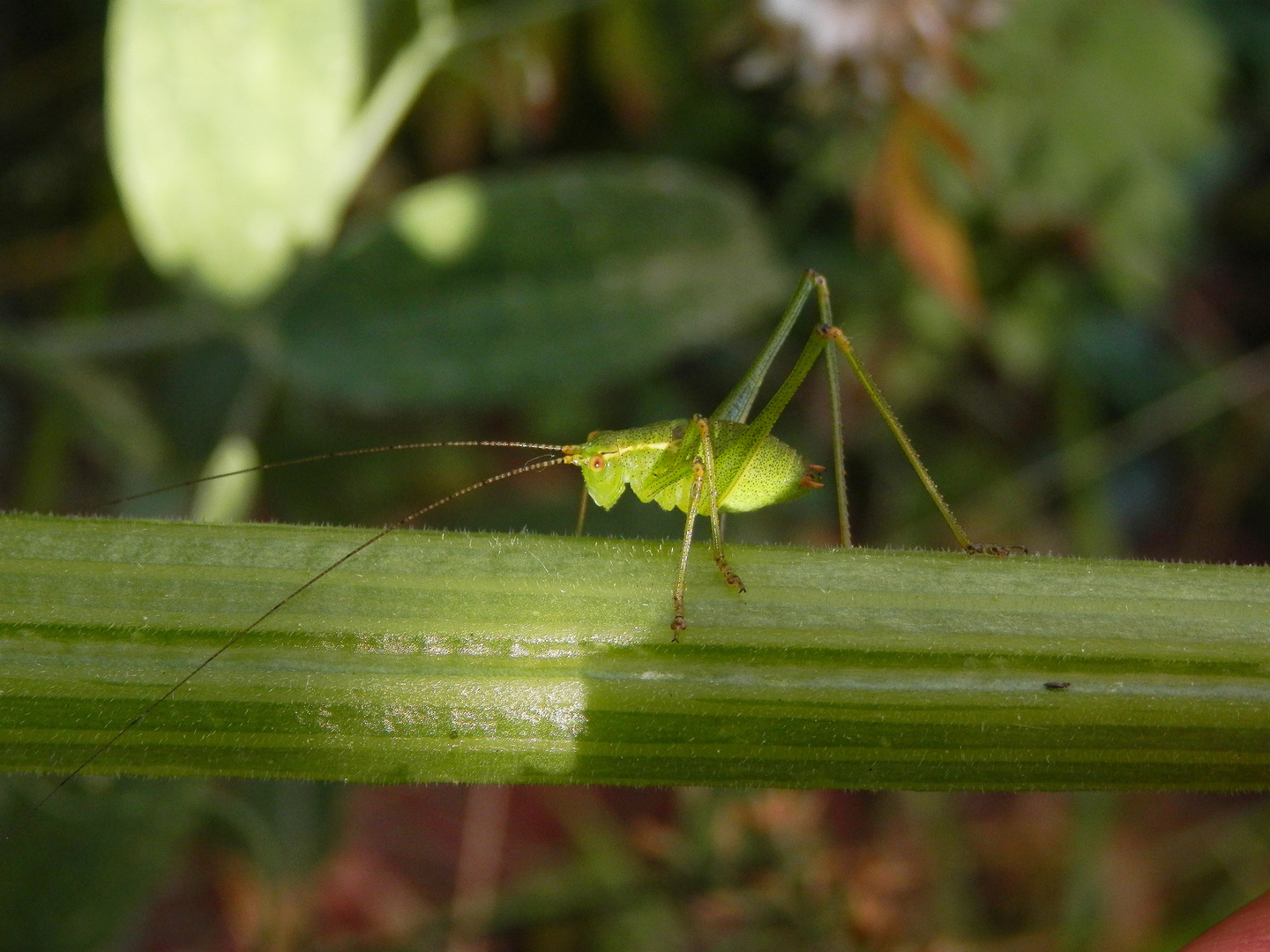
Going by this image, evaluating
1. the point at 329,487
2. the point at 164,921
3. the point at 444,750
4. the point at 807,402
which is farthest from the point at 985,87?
the point at 164,921

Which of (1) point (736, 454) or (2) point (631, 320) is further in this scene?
(2) point (631, 320)

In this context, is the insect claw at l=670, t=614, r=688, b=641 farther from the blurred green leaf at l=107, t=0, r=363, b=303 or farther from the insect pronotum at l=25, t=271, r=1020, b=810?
the blurred green leaf at l=107, t=0, r=363, b=303

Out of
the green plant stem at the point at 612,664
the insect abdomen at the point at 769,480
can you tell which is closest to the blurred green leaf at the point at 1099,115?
the insect abdomen at the point at 769,480

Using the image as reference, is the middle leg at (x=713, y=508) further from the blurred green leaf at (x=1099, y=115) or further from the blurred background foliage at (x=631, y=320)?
the blurred green leaf at (x=1099, y=115)

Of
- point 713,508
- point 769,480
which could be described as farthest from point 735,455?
point 713,508

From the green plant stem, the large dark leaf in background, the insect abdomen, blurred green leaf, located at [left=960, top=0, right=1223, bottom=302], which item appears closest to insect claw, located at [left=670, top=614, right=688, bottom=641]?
the green plant stem

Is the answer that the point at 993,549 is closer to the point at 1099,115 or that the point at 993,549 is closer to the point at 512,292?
the point at 512,292
